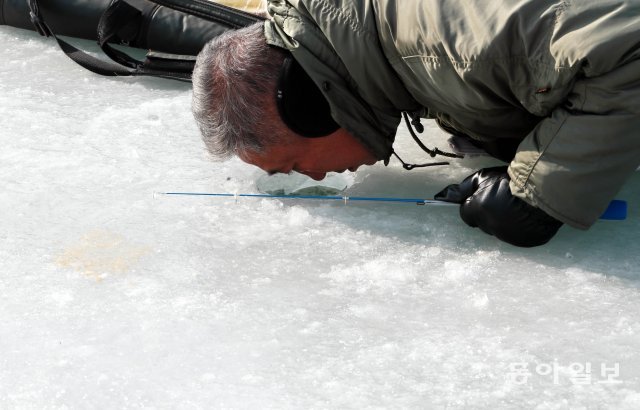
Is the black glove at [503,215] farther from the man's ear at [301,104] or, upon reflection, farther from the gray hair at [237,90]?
the gray hair at [237,90]

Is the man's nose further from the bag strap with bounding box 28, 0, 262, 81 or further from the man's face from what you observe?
the bag strap with bounding box 28, 0, 262, 81

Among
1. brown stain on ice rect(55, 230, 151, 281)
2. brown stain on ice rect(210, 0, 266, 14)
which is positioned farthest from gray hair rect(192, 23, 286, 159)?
brown stain on ice rect(210, 0, 266, 14)

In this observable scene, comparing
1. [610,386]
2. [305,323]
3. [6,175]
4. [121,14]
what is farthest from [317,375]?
[121,14]

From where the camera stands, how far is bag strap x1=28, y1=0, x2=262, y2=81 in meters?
2.54

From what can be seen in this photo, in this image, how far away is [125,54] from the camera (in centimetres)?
269

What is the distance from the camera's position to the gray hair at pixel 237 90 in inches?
70.5

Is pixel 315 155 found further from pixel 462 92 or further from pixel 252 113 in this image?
pixel 462 92

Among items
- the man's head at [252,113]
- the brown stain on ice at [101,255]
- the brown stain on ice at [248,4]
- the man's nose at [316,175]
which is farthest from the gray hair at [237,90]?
the brown stain on ice at [248,4]

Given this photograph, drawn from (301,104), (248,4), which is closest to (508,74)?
(301,104)

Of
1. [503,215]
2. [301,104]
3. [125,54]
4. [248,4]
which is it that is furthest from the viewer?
[248,4]

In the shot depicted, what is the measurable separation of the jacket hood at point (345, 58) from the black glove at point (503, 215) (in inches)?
8.9

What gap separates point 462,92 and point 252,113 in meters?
0.42

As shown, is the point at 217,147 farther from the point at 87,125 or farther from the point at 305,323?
the point at 87,125
